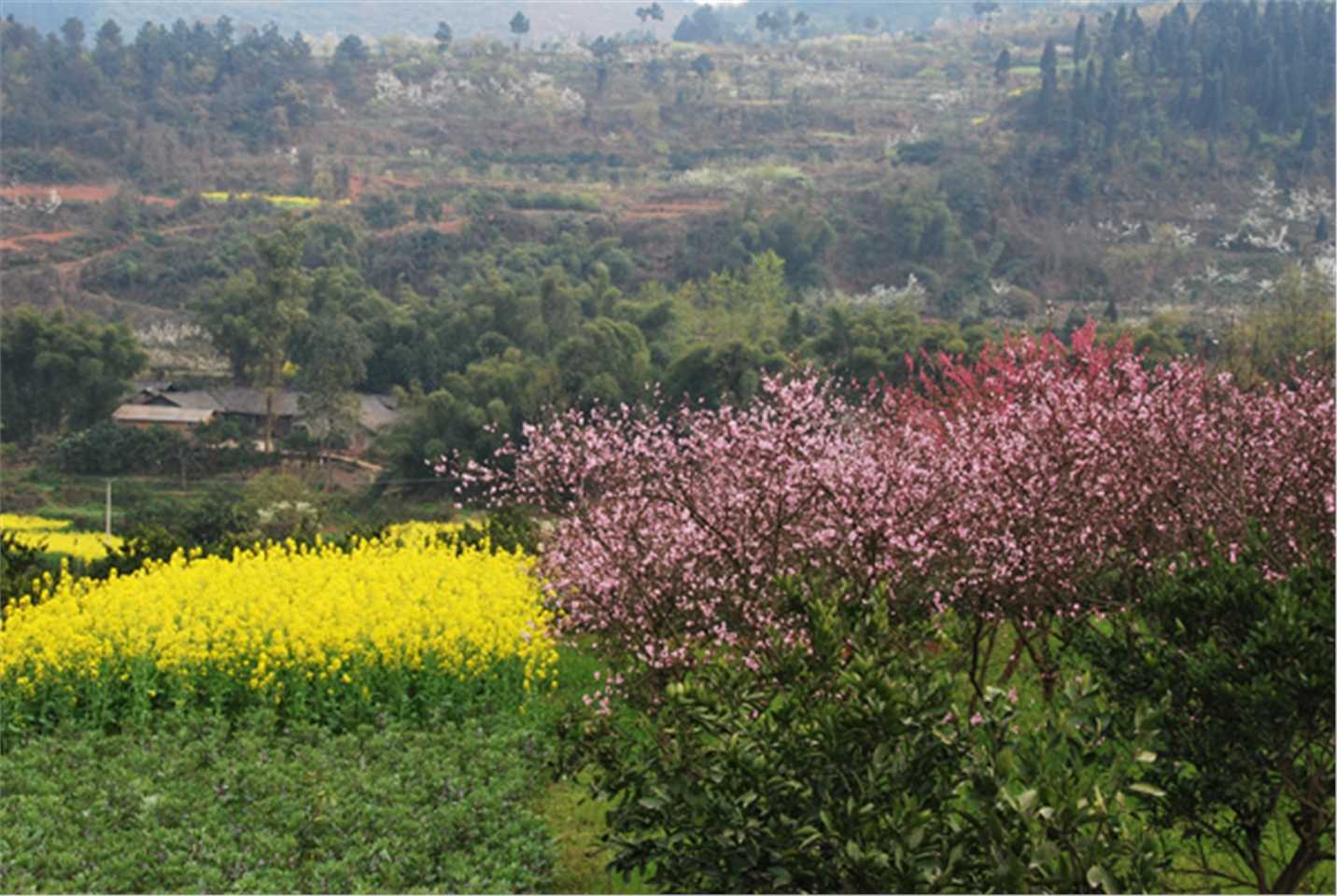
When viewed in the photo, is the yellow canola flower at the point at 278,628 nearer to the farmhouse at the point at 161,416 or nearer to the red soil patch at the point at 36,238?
the farmhouse at the point at 161,416

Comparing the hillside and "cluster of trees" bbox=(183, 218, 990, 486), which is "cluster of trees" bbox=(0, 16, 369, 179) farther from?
"cluster of trees" bbox=(183, 218, 990, 486)

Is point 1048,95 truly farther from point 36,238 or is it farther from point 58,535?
point 58,535

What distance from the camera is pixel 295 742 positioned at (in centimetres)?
845

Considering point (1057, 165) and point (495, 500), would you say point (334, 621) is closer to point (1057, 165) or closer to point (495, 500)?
point (495, 500)

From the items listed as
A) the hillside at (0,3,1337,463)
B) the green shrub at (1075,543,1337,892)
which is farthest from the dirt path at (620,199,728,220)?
the green shrub at (1075,543,1337,892)

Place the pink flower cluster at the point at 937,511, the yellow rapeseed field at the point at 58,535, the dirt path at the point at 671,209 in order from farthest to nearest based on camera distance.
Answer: the dirt path at the point at 671,209, the yellow rapeseed field at the point at 58,535, the pink flower cluster at the point at 937,511

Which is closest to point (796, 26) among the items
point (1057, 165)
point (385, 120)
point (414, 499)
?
point (385, 120)

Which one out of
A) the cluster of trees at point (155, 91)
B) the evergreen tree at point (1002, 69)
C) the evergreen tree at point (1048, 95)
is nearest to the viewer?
the evergreen tree at point (1048, 95)

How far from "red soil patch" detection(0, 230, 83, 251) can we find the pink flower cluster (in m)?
68.6

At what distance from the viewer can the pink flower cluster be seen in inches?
281

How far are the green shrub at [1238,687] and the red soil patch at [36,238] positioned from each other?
71.6 meters

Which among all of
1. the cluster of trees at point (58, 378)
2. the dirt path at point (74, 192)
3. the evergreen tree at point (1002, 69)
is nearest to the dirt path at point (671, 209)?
the dirt path at point (74, 192)

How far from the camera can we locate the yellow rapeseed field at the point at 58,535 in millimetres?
24341

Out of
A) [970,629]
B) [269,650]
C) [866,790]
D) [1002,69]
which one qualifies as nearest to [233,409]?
[269,650]
